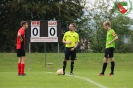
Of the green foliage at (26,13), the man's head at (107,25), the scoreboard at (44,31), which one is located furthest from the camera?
the green foliage at (26,13)

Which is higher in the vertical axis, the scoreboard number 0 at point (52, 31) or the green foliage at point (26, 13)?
the green foliage at point (26, 13)

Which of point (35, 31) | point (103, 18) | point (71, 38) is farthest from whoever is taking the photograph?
point (103, 18)

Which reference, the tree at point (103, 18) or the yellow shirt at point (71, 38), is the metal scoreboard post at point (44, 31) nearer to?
the yellow shirt at point (71, 38)

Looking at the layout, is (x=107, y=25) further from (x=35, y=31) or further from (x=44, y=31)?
(x=35, y=31)

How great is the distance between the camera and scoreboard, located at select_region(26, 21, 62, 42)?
25266 millimetres

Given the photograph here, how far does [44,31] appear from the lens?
83.1 feet

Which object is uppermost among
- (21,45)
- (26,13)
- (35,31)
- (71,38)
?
(26,13)

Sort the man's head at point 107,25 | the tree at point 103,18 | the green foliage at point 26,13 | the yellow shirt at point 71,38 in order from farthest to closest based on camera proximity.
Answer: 1. the tree at point 103,18
2. the green foliage at point 26,13
3. the yellow shirt at point 71,38
4. the man's head at point 107,25

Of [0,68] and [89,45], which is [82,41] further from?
[0,68]

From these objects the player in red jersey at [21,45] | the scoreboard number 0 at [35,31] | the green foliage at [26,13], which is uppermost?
the green foliage at [26,13]

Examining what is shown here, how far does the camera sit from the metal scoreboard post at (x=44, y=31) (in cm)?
2527

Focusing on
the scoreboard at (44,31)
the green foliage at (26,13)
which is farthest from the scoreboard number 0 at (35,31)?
the green foliage at (26,13)

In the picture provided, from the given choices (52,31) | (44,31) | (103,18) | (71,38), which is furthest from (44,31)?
(103,18)

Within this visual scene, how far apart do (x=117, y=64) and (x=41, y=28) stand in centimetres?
919
